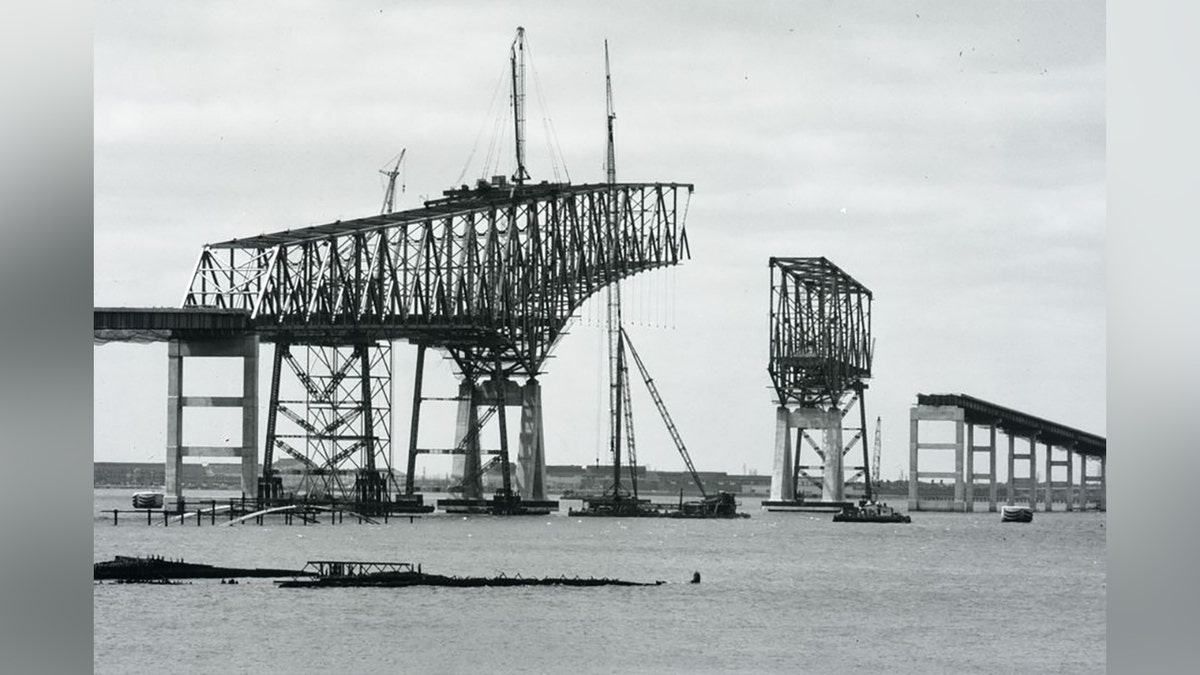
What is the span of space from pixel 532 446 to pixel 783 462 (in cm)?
4687

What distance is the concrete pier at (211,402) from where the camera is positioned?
11894 centimetres

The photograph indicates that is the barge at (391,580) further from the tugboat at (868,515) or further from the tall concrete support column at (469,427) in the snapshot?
the tugboat at (868,515)

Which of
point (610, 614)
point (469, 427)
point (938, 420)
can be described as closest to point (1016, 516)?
point (938, 420)

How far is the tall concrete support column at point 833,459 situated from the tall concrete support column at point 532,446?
143 feet

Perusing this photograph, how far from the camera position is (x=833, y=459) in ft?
610

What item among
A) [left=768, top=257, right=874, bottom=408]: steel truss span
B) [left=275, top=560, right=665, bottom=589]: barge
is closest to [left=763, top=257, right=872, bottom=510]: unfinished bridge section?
[left=768, top=257, right=874, bottom=408]: steel truss span

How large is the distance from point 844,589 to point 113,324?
189 feet

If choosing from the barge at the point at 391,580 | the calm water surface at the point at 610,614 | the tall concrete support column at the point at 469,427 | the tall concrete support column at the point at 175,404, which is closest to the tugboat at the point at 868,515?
the tall concrete support column at the point at 469,427

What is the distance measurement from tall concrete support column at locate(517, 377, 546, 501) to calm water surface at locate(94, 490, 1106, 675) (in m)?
33.5

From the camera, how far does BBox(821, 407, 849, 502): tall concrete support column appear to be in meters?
184

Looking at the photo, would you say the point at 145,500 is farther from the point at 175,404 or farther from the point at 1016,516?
the point at 1016,516
